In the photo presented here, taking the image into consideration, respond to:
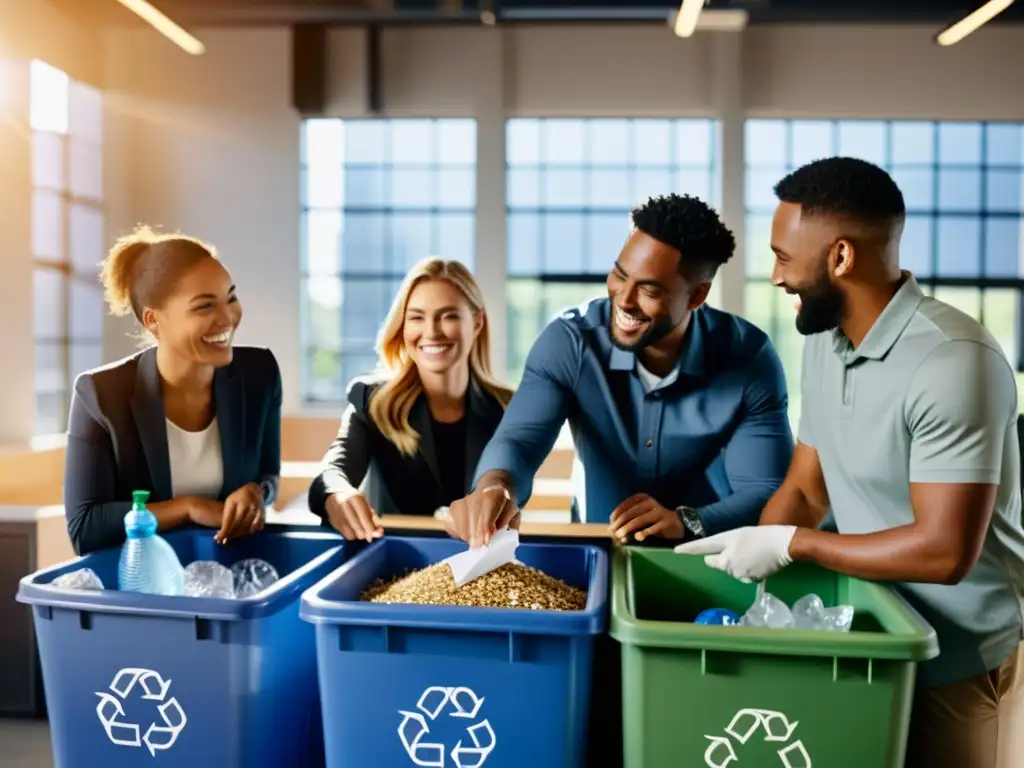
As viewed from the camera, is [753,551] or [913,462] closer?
[913,462]

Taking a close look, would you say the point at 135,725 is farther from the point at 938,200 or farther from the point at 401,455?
the point at 938,200

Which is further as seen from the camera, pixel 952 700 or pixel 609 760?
pixel 609 760

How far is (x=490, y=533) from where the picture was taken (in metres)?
1.34

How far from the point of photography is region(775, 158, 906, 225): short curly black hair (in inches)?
47.9

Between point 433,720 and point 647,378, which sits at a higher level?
point 647,378

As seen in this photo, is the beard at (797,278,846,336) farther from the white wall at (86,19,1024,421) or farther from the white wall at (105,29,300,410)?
the white wall at (105,29,300,410)

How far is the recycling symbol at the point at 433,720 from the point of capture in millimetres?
1045

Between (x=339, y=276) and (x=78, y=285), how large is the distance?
6.59 ft

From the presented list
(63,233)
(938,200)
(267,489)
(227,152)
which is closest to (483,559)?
(267,489)

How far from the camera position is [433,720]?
1054 millimetres

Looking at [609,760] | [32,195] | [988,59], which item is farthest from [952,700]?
[988,59]

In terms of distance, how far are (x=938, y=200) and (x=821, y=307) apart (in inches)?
278

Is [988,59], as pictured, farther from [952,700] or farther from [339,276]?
[952,700]

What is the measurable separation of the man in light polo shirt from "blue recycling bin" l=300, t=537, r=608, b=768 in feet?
1.23
